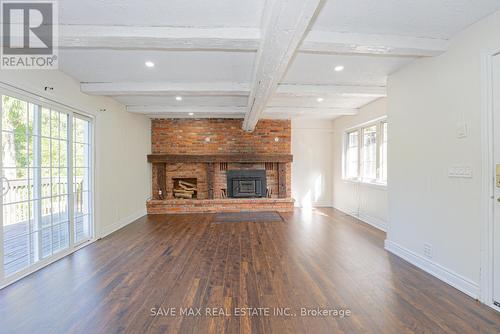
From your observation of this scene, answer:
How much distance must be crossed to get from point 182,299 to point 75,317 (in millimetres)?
807

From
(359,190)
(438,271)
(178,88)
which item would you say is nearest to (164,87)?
(178,88)

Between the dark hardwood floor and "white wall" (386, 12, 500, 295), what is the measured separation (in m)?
0.33

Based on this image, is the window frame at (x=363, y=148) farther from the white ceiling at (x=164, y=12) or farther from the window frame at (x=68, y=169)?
the window frame at (x=68, y=169)

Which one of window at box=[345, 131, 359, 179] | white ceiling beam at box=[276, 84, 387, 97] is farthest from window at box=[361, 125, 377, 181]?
white ceiling beam at box=[276, 84, 387, 97]

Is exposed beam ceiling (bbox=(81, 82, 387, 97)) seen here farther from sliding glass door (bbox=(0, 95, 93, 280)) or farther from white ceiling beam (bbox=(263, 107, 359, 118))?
white ceiling beam (bbox=(263, 107, 359, 118))

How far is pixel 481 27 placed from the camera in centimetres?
217

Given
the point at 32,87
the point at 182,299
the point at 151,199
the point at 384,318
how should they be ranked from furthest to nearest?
the point at 151,199 < the point at 32,87 < the point at 182,299 < the point at 384,318

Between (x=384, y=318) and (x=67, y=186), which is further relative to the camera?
(x=67, y=186)

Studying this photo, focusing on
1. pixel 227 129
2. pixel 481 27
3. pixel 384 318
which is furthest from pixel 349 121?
pixel 384 318

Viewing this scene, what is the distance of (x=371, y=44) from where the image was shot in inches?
93.3

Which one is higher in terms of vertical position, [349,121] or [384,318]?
[349,121]

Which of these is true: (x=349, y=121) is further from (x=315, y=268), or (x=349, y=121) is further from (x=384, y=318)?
(x=384, y=318)

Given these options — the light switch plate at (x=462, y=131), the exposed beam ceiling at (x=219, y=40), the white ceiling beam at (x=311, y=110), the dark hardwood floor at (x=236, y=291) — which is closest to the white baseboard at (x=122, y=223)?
the dark hardwood floor at (x=236, y=291)

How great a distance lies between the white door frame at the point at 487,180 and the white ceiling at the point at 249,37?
51 cm
